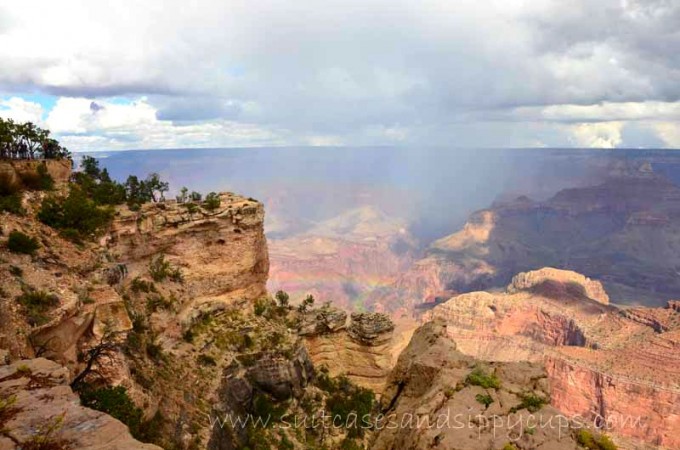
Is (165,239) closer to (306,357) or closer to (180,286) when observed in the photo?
(180,286)

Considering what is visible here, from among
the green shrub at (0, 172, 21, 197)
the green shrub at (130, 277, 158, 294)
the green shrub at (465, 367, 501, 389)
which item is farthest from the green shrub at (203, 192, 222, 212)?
the green shrub at (465, 367, 501, 389)

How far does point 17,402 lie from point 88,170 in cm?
4551

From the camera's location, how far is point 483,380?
17.6 m

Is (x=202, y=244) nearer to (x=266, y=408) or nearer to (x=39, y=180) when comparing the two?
(x=39, y=180)

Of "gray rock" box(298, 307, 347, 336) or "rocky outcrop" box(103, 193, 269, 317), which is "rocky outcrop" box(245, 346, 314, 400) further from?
"rocky outcrop" box(103, 193, 269, 317)

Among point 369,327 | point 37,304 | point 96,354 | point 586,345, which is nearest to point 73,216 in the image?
point 37,304

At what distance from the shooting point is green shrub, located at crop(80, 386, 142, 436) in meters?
18.7

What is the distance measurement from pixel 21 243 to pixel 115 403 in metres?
10.9

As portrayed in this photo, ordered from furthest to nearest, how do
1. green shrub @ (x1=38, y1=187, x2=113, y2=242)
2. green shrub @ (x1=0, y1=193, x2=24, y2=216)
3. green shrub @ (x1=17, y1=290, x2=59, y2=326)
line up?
green shrub @ (x1=38, y1=187, x2=113, y2=242), green shrub @ (x1=0, y1=193, x2=24, y2=216), green shrub @ (x1=17, y1=290, x2=59, y2=326)

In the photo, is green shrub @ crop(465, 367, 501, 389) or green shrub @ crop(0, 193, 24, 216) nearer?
green shrub @ crop(465, 367, 501, 389)

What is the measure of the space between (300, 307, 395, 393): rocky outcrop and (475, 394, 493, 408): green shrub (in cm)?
2465

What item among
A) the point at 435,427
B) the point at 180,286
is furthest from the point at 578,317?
the point at 435,427

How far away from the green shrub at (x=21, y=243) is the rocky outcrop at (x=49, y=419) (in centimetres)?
1254

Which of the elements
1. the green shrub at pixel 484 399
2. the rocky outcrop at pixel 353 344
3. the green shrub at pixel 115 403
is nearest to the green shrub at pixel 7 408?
the green shrub at pixel 115 403
